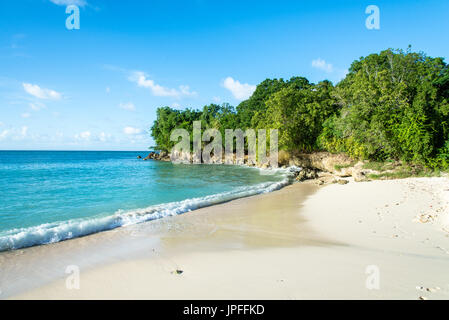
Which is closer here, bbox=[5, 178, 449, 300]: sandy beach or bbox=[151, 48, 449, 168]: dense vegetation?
bbox=[5, 178, 449, 300]: sandy beach

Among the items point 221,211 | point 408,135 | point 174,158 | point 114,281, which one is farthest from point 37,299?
point 174,158

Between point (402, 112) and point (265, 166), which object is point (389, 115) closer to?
point (402, 112)

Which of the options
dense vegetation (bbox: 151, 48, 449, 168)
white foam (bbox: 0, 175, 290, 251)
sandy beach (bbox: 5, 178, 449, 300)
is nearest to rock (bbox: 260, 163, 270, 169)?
dense vegetation (bbox: 151, 48, 449, 168)

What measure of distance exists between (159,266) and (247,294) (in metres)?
2.31

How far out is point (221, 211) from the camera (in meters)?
10.8

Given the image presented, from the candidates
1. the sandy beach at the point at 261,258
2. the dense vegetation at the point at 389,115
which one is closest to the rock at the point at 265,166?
the dense vegetation at the point at 389,115

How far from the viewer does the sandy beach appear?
4.10 m

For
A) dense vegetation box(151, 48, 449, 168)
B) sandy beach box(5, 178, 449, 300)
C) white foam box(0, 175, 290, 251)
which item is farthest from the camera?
dense vegetation box(151, 48, 449, 168)

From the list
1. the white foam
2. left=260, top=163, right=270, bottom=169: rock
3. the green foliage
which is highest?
the green foliage

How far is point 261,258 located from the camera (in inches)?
217

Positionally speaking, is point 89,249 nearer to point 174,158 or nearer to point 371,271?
point 371,271

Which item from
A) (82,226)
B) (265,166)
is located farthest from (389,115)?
(82,226)

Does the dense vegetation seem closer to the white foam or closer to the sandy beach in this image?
the sandy beach

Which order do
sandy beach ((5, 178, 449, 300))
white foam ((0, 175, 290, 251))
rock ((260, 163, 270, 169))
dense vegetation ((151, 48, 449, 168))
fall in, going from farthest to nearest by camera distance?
rock ((260, 163, 270, 169)), dense vegetation ((151, 48, 449, 168)), white foam ((0, 175, 290, 251)), sandy beach ((5, 178, 449, 300))
